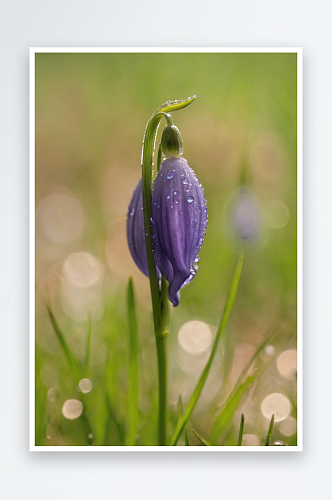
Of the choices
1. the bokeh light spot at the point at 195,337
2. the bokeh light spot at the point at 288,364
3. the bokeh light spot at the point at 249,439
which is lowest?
the bokeh light spot at the point at 249,439

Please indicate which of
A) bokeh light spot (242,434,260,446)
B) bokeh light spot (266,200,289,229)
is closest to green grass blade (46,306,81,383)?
bokeh light spot (242,434,260,446)

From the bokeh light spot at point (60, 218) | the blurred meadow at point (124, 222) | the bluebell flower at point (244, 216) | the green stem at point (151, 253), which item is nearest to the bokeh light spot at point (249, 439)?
the blurred meadow at point (124, 222)

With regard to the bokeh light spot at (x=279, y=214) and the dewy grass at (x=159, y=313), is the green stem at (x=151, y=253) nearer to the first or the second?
the dewy grass at (x=159, y=313)

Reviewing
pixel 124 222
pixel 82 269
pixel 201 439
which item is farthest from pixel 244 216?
pixel 201 439

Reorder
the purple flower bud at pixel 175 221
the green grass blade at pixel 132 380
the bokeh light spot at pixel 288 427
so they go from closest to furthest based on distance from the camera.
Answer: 1. the purple flower bud at pixel 175 221
2. the green grass blade at pixel 132 380
3. the bokeh light spot at pixel 288 427

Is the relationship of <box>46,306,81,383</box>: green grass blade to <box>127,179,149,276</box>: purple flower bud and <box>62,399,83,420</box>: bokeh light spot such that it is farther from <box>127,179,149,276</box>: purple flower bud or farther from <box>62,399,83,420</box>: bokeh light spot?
<box>127,179,149,276</box>: purple flower bud
